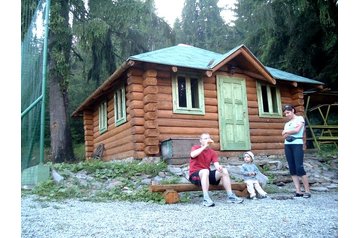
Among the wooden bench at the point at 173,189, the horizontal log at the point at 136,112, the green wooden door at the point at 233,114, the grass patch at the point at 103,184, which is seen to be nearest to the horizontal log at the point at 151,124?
the horizontal log at the point at 136,112

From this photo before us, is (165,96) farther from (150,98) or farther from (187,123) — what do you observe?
(187,123)

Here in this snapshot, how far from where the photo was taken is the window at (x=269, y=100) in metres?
8.57

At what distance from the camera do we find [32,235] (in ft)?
7.39

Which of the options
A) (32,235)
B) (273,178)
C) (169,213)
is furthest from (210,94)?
(32,235)

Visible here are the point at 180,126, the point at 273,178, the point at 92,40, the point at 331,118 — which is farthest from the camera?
the point at 331,118

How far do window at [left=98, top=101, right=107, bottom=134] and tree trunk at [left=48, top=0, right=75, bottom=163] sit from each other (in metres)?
1.20

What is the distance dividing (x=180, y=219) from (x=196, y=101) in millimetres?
4922

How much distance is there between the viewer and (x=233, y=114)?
8.08 metres

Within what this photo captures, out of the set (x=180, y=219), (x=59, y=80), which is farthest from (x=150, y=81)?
(x=180, y=219)

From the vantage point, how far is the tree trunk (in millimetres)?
9195

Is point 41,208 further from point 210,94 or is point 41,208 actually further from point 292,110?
point 210,94

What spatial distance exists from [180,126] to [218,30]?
10898 mm

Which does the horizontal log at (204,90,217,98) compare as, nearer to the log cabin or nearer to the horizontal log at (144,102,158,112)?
the log cabin

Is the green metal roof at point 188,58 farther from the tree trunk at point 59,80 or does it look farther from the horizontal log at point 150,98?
the tree trunk at point 59,80
